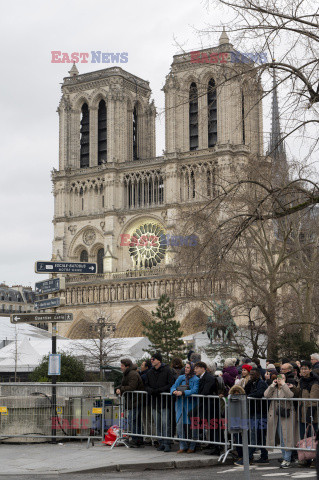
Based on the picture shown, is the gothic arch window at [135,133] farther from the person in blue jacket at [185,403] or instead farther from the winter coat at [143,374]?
the person in blue jacket at [185,403]

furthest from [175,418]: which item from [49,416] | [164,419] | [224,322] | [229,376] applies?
[224,322]

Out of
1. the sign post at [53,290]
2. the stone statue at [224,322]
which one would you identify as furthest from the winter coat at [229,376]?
the stone statue at [224,322]

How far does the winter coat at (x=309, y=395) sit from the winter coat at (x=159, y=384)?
6.45 feet

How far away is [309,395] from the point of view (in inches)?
382

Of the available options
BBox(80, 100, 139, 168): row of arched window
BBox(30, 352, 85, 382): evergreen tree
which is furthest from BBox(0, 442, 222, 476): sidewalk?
BBox(80, 100, 139, 168): row of arched window

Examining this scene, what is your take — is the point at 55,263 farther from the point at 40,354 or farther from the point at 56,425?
the point at 40,354

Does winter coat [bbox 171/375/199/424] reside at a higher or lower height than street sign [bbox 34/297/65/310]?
lower

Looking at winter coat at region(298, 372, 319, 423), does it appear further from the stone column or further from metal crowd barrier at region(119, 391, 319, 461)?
the stone column

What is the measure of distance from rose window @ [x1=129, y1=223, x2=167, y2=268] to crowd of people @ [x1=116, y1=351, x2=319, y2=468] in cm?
4078

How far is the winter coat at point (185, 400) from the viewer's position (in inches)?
407

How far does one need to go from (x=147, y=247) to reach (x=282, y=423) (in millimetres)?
43075

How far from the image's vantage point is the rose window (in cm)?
5238

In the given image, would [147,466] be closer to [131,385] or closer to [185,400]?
[185,400]

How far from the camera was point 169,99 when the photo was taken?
5091 cm
